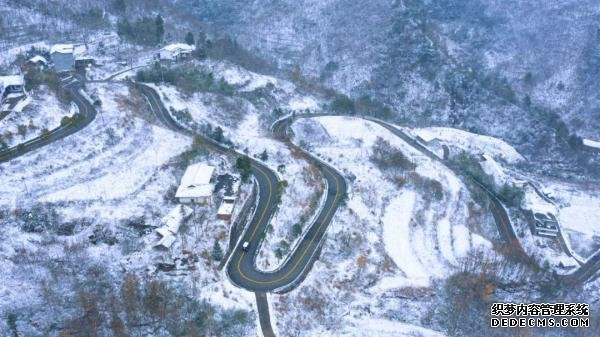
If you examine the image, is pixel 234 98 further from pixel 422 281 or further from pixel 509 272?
pixel 509 272

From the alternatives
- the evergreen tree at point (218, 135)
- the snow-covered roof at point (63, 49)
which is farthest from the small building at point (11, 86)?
the evergreen tree at point (218, 135)

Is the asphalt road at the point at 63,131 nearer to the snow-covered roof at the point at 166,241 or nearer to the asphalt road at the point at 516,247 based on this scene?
the snow-covered roof at the point at 166,241

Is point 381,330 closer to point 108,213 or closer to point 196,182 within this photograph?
point 196,182

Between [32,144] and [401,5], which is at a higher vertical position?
[401,5]

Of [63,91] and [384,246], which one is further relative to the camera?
[63,91]

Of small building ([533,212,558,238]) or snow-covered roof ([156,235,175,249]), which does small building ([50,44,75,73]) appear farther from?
small building ([533,212,558,238])

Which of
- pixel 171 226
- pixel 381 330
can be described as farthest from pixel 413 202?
pixel 171 226

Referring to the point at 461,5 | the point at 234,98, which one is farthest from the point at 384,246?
the point at 461,5
